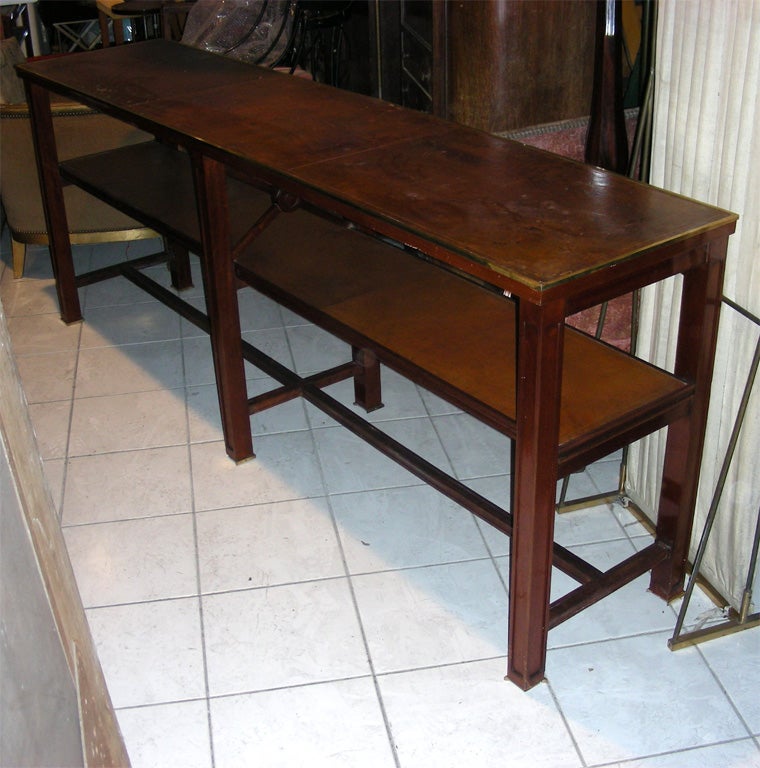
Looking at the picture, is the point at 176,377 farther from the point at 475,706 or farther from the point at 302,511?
the point at 475,706

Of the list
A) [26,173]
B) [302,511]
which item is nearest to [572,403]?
[302,511]

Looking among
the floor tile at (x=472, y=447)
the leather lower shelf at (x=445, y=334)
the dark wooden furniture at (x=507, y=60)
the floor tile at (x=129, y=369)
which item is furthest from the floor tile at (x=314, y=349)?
the dark wooden furniture at (x=507, y=60)

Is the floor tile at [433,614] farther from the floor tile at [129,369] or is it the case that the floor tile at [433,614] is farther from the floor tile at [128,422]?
the floor tile at [129,369]

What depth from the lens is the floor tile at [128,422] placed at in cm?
318

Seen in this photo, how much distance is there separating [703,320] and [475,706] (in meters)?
0.94

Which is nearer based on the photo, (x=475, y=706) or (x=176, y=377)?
(x=475, y=706)

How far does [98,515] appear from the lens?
285cm

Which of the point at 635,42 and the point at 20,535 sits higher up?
the point at 20,535

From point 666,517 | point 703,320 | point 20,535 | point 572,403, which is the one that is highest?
point 20,535

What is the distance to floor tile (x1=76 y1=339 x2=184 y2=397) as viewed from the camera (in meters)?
3.51

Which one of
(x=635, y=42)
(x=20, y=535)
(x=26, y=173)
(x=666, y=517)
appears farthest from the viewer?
(x=635, y=42)

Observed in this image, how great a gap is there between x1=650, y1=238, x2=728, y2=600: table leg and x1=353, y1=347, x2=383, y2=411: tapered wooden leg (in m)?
1.13

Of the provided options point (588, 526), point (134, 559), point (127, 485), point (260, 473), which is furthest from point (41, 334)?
point (588, 526)

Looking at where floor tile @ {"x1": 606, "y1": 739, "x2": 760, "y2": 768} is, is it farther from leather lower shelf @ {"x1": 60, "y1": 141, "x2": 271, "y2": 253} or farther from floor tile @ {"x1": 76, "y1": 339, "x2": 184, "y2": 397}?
floor tile @ {"x1": 76, "y1": 339, "x2": 184, "y2": 397}
